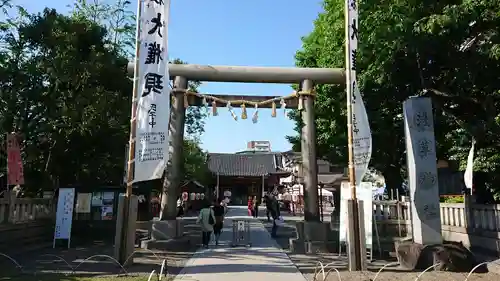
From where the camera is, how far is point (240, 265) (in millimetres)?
11172

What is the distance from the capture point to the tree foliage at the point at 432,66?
11.5 meters

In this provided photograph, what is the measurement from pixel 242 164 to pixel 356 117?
48.9m

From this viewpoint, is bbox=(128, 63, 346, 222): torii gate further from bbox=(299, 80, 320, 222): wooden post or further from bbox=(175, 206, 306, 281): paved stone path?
bbox=(175, 206, 306, 281): paved stone path

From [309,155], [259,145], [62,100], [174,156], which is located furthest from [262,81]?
[259,145]

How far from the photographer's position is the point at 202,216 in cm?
1590

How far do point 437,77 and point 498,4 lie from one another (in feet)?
12.4

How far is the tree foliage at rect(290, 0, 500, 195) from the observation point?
37.7 feet

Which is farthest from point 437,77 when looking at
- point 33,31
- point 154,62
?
point 33,31

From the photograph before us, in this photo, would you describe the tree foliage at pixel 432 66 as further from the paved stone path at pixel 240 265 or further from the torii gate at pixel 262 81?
the paved stone path at pixel 240 265

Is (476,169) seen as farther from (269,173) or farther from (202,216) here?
(269,173)

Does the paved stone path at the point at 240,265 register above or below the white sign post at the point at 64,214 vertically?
below

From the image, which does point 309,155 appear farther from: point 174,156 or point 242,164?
point 242,164

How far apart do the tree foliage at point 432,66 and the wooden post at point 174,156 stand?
20.7 ft

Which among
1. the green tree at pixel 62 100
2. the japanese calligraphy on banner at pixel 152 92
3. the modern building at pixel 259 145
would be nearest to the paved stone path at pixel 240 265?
the japanese calligraphy on banner at pixel 152 92
